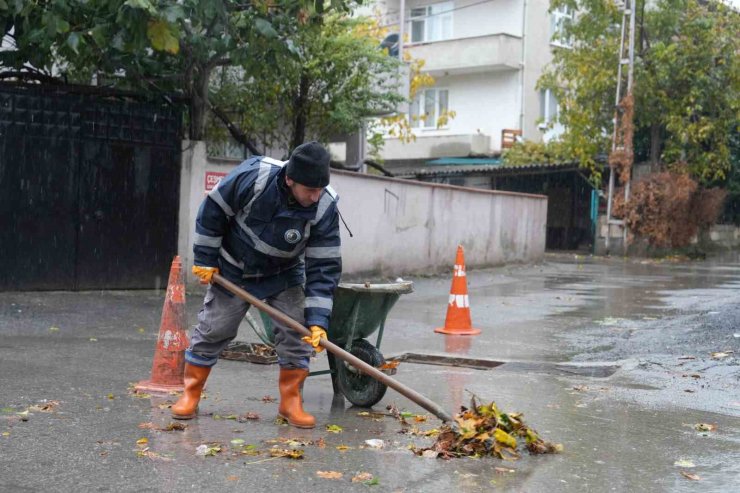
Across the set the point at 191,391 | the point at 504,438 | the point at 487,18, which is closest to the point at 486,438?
the point at 504,438

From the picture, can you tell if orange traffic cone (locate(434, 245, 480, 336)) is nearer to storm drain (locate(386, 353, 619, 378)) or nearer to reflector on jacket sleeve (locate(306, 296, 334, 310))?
storm drain (locate(386, 353, 619, 378))

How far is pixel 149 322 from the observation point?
10.1 metres

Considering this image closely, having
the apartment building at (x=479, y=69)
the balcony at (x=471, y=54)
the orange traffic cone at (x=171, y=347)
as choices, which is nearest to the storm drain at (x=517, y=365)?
the orange traffic cone at (x=171, y=347)

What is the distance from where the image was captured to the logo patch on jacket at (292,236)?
5473 mm

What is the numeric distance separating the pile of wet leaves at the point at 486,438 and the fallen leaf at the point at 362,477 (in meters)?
0.48

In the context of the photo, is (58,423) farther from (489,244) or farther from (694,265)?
(694,265)

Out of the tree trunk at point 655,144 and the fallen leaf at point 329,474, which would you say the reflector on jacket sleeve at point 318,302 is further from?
the tree trunk at point 655,144

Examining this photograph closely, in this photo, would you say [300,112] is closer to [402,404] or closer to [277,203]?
[402,404]

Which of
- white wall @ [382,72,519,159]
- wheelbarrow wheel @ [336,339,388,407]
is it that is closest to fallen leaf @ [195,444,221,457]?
wheelbarrow wheel @ [336,339,388,407]

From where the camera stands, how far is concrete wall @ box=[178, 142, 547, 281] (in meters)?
12.5

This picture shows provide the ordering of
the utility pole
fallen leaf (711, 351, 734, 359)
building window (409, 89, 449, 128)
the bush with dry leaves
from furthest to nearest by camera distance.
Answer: building window (409, 89, 449, 128)
the utility pole
the bush with dry leaves
fallen leaf (711, 351, 734, 359)

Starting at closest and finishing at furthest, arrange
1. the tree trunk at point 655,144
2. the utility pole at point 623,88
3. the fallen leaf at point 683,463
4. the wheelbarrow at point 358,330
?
1. the fallen leaf at point 683,463
2. the wheelbarrow at point 358,330
3. the utility pole at point 623,88
4. the tree trunk at point 655,144

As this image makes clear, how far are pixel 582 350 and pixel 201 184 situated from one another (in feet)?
18.4

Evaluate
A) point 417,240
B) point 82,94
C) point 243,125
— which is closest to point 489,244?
point 417,240
